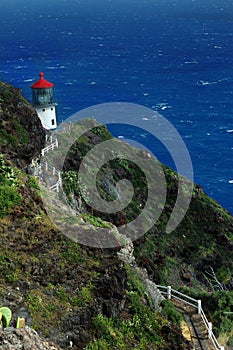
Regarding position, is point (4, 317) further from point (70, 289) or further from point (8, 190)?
point (8, 190)

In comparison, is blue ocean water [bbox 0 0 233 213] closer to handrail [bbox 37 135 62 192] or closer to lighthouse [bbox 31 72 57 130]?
lighthouse [bbox 31 72 57 130]

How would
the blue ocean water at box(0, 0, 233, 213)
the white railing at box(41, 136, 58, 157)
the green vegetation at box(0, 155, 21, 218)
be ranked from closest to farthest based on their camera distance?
the green vegetation at box(0, 155, 21, 218), the white railing at box(41, 136, 58, 157), the blue ocean water at box(0, 0, 233, 213)

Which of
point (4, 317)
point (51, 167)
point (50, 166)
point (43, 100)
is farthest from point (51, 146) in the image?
point (4, 317)

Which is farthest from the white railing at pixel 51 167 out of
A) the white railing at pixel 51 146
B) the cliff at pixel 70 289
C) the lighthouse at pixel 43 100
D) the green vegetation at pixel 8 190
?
the green vegetation at pixel 8 190

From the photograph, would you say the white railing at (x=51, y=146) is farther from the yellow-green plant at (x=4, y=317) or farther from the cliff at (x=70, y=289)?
the yellow-green plant at (x=4, y=317)

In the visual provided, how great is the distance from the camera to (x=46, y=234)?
76.2 ft

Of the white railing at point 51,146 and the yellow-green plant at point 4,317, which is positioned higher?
the white railing at point 51,146

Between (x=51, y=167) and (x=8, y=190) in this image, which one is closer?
(x=8, y=190)

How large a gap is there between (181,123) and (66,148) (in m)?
58.9

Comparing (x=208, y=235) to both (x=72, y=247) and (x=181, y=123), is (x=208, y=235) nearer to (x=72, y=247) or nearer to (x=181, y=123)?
(x=72, y=247)

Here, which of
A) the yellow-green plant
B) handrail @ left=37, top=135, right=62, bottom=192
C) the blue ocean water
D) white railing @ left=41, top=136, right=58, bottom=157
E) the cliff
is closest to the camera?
the yellow-green plant

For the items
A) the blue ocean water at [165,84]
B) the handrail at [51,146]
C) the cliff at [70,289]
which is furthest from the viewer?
the blue ocean water at [165,84]

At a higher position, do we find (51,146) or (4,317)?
(51,146)

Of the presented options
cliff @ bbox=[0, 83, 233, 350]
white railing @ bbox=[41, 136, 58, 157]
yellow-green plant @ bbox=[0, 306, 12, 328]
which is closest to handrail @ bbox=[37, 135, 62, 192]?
white railing @ bbox=[41, 136, 58, 157]
